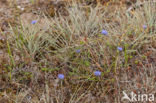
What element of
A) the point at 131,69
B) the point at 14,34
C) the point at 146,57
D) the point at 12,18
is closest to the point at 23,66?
the point at 14,34

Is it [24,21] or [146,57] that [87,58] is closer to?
[146,57]

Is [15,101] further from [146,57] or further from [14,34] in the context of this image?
[146,57]

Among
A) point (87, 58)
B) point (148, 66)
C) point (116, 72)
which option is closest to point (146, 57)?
point (148, 66)

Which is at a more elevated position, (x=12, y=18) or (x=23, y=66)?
(x=12, y=18)

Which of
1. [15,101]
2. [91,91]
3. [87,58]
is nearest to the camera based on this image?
[15,101]

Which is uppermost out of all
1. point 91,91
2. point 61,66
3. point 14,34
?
point 14,34

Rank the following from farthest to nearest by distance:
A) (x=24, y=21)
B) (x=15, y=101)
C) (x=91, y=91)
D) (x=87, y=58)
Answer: (x=24, y=21) < (x=87, y=58) < (x=91, y=91) < (x=15, y=101)

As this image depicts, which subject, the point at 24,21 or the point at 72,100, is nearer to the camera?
the point at 72,100
